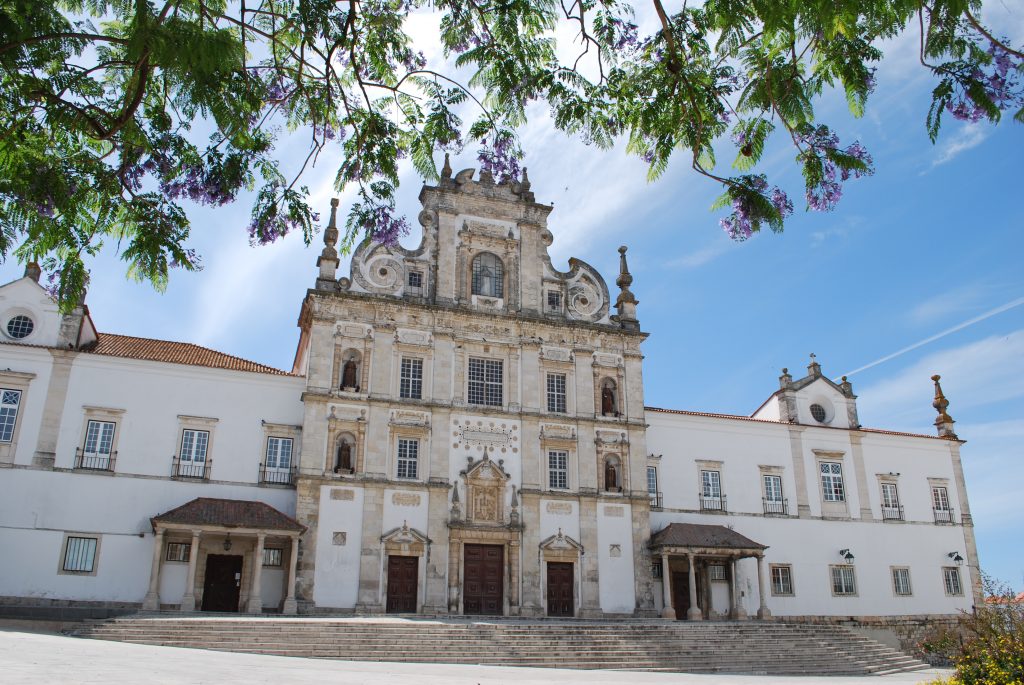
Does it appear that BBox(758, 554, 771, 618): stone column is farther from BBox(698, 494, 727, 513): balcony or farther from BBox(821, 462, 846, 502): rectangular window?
BBox(821, 462, 846, 502): rectangular window

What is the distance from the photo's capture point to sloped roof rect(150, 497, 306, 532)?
2497 centimetres

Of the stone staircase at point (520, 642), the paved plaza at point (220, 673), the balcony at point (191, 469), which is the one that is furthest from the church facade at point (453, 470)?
the paved plaza at point (220, 673)

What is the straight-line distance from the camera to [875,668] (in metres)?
24.2

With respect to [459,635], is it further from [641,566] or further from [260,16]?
[260,16]

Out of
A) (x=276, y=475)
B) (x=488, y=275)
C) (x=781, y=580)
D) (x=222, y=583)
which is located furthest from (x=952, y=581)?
(x=222, y=583)

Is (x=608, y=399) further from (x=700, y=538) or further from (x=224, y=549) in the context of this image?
(x=224, y=549)

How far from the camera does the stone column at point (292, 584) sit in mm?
25484

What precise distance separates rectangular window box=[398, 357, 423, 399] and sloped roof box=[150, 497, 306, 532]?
5.84 m

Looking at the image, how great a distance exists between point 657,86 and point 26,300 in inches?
1001

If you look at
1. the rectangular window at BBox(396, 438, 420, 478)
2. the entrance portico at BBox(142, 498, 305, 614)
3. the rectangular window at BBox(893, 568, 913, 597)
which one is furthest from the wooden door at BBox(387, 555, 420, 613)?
the rectangular window at BBox(893, 568, 913, 597)

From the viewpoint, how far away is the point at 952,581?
35.5 metres

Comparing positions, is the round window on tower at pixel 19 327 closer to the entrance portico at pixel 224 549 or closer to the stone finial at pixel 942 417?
the entrance portico at pixel 224 549

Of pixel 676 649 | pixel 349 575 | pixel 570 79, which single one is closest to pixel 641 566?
pixel 676 649

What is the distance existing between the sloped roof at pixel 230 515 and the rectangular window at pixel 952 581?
26.7 m
